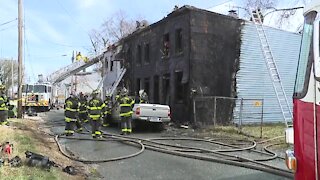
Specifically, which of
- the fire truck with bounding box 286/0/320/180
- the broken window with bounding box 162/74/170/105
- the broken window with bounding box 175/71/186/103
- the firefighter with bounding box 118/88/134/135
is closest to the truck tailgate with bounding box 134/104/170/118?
the firefighter with bounding box 118/88/134/135

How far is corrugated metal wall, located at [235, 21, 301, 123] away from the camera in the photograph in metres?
21.2

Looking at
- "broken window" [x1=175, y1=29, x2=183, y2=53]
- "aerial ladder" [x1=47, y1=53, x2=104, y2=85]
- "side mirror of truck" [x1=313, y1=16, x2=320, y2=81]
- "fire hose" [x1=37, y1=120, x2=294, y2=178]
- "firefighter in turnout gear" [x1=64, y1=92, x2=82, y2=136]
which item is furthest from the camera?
"aerial ladder" [x1=47, y1=53, x2=104, y2=85]

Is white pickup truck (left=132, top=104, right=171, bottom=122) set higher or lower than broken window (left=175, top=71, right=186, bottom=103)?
lower

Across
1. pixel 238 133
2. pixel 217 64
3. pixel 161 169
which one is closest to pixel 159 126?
pixel 238 133

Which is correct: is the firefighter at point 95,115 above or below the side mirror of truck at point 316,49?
below

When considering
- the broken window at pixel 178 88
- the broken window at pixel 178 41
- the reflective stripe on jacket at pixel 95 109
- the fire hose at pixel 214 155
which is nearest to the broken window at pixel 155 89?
the broken window at pixel 178 88

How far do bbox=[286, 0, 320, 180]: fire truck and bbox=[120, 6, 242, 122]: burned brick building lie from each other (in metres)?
16.0

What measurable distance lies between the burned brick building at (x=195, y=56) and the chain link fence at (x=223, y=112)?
46cm

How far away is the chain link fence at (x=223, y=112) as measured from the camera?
20.1 metres

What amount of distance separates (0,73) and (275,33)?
7094 centimetres

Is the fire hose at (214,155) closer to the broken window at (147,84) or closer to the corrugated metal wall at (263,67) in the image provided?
the corrugated metal wall at (263,67)

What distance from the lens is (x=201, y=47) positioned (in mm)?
20562

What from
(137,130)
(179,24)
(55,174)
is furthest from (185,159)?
(179,24)

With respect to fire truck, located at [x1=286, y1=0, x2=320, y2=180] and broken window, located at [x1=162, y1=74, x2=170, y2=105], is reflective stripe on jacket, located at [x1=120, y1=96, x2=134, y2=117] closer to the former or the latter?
broken window, located at [x1=162, y1=74, x2=170, y2=105]
